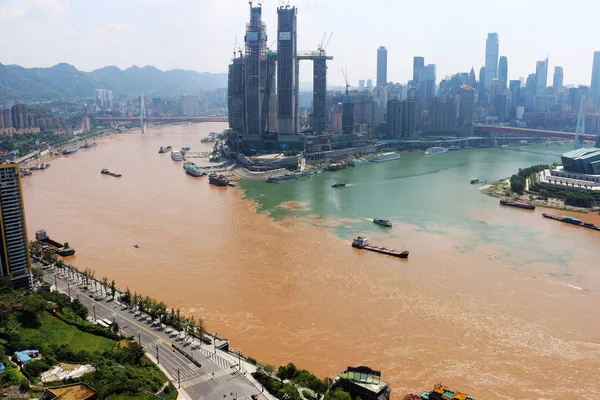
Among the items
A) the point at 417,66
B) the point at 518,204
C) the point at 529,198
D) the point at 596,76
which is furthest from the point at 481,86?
the point at 518,204

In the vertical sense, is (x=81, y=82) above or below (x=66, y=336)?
above

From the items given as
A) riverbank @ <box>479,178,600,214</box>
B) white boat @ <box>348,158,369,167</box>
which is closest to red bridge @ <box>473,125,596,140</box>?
white boat @ <box>348,158,369,167</box>

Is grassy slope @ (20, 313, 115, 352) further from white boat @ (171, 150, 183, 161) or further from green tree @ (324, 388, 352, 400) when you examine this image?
white boat @ (171, 150, 183, 161)

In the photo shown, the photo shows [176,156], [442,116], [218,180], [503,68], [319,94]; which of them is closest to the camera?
[218,180]

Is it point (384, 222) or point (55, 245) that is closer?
point (55, 245)

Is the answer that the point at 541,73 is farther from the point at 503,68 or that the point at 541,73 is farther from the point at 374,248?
the point at 374,248

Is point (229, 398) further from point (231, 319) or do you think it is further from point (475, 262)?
point (475, 262)
